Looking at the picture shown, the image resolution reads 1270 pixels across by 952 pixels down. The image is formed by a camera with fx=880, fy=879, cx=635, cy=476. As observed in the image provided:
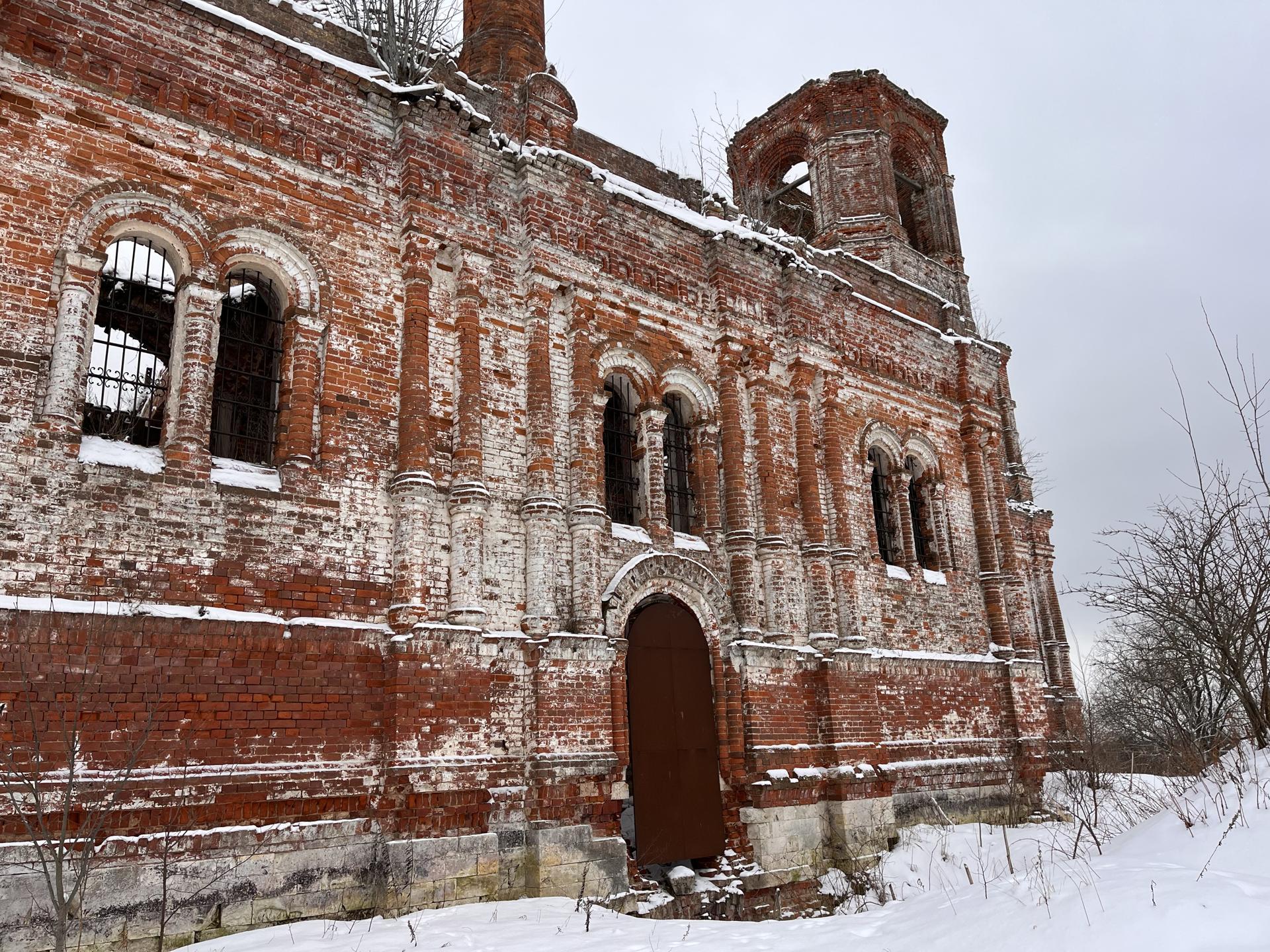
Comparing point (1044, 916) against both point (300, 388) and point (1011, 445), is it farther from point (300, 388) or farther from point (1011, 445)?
point (1011, 445)

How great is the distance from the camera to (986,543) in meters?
14.4

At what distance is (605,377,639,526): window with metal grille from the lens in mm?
10375

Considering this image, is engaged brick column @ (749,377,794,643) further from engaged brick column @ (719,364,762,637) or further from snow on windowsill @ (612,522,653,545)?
snow on windowsill @ (612,522,653,545)

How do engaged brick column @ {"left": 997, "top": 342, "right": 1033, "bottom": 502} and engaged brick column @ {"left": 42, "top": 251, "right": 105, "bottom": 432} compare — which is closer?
engaged brick column @ {"left": 42, "top": 251, "right": 105, "bottom": 432}

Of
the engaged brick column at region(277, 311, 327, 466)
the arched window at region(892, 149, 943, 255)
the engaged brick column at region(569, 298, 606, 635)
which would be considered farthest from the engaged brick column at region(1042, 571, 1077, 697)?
the engaged brick column at region(277, 311, 327, 466)

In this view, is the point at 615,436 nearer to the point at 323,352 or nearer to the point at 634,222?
the point at 634,222

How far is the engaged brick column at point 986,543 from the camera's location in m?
14.0

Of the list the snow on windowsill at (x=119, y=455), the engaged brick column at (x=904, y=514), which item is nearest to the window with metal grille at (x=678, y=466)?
the engaged brick column at (x=904, y=514)

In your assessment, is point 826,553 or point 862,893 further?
point 826,553

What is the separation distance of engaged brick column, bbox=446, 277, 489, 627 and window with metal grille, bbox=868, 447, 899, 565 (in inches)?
271

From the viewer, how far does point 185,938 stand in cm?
612

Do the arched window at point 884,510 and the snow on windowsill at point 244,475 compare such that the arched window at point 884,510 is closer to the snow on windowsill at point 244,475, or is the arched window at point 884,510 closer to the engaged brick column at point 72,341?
the snow on windowsill at point 244,475

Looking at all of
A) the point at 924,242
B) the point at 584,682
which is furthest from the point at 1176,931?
the point at 924,242

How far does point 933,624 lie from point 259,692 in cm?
954
